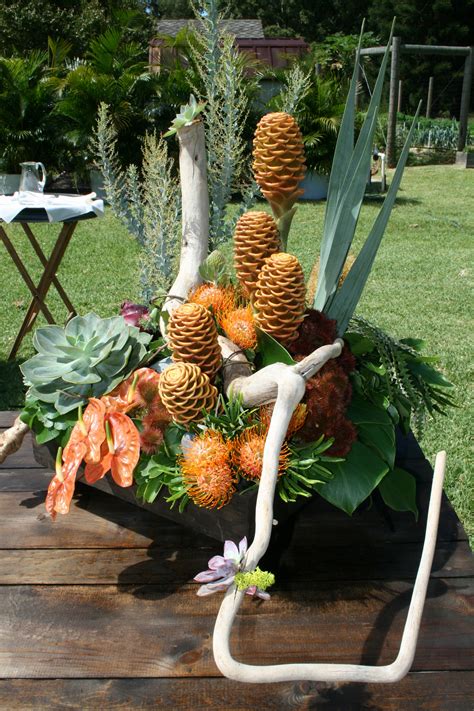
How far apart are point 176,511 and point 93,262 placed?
5.37 metres

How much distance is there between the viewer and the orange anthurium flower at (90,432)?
1007 mm

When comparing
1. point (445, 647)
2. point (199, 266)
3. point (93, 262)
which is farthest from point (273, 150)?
point (93, 262)

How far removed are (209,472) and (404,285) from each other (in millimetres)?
4821

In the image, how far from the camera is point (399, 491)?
1.15 m

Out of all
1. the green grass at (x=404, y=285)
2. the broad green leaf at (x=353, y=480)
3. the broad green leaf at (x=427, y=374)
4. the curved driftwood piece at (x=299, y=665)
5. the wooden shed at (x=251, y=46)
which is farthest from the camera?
the wooden shed at (x=251, y=46)

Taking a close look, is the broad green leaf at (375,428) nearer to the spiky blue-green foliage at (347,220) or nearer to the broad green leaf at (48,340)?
the spiky blue-green foliage at (347,220)

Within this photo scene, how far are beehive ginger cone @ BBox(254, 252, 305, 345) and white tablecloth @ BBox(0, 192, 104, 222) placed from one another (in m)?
2.54

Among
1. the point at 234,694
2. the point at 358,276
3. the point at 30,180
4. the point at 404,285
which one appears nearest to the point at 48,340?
the point at 358,276

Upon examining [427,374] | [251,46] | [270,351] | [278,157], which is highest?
[251,46]

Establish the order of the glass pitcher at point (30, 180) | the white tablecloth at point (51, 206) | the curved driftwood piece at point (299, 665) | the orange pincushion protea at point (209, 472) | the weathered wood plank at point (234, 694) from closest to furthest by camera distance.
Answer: the curved driftwood piece at point (299, 665) → the weathered wood plank at point (234, 694) → the orange pincushion protea at point (209, 472) → the white tablecloth at point (51, 206) → the glass pitcher at point (30, 180)

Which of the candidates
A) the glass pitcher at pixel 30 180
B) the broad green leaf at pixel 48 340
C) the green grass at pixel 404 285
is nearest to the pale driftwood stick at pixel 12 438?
the broad green leaf at pixel 48 340

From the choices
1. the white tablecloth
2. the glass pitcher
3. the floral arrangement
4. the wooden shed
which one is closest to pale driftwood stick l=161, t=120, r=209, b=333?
the floral arrangement

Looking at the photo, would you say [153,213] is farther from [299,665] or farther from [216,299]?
[299,665]

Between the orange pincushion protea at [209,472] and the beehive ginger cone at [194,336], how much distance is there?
118 millimetres
